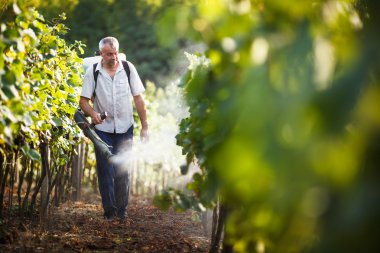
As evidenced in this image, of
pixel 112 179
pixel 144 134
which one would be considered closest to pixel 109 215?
pixel 112 179

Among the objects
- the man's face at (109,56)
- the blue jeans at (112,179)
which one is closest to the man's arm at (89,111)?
the blue jeans at (112,179)

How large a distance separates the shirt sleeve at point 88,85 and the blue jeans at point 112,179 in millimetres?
429

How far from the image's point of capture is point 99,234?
441 cm

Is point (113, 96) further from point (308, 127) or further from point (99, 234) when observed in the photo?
point (308, 127)

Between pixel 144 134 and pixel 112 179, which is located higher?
pixel 144 134

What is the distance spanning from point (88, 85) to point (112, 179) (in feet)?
3.45

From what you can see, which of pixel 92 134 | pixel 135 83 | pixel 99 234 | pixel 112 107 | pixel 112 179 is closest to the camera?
pixel 99 234

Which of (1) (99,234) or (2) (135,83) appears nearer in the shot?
(1) (99,234)

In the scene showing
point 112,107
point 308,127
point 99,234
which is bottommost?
point 99,234

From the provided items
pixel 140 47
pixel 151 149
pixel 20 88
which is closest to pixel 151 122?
pixel 151 149

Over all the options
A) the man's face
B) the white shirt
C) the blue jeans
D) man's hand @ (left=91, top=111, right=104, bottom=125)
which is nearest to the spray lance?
man's hand @ (left=91, top=111, right=104, bottom=125)

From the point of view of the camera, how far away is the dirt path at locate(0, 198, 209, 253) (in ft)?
11.8

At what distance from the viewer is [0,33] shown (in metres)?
2.80

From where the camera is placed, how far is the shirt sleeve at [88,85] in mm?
5745
